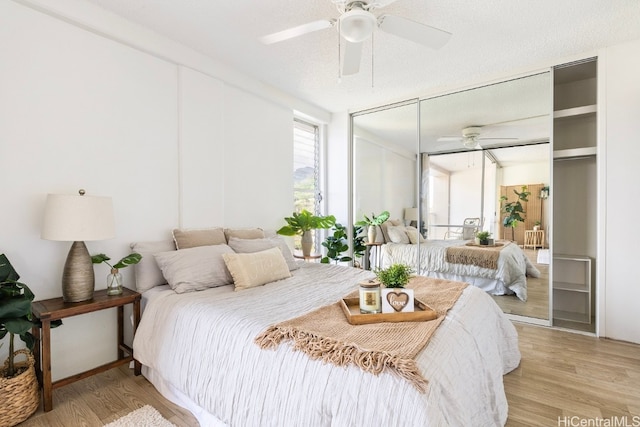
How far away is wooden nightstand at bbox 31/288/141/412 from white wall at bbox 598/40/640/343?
4.06 meters

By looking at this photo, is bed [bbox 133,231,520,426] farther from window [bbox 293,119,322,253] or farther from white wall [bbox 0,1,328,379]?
window [bbox 293,119,322,253]

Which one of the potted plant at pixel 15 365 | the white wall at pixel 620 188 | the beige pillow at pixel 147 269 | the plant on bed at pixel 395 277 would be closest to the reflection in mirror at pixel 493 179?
the white wall at pixel 620 188

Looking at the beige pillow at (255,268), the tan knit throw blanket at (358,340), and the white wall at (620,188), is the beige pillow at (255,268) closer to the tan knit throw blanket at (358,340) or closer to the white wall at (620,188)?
the tan knit throw blanket at (358,340)

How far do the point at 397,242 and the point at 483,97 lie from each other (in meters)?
2.01

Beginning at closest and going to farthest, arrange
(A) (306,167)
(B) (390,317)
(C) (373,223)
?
(B) (390,317)
(C) (373,223)
(A) (306,167)

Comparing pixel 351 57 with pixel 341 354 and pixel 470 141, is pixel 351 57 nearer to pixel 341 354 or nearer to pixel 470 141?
pixel 341 354

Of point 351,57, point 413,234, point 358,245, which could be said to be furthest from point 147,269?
point 413,234

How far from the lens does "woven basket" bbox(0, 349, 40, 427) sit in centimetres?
169

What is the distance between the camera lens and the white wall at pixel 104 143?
204 centimetres

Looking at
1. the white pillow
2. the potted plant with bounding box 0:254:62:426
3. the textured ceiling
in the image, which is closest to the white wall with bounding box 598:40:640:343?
the textured ceiling

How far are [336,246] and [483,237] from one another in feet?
5.90

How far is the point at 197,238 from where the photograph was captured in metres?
2.73

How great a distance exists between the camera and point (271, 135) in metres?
3.87

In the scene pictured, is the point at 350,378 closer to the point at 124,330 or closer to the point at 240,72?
the point at 124,330
